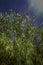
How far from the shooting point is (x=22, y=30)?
22.1 metres

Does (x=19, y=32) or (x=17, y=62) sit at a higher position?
(x=19, y=32)

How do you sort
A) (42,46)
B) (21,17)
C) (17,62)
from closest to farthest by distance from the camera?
(17,62) < (42,46) < (21,17)

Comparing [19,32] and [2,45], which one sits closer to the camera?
[2,45]

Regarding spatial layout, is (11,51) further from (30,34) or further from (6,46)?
(30,34)

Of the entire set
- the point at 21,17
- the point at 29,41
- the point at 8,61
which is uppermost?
the point at 21,17

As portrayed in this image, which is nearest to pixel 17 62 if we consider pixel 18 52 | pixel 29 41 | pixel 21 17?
pixel 18 52

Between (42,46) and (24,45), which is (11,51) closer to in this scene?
(24,45)

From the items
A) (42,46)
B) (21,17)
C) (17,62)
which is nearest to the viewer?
(17,62)

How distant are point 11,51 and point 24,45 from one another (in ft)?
3.55

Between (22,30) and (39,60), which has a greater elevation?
(22,30)

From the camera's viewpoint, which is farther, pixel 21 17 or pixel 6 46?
pixel 21 17

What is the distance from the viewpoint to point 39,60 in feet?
68.2

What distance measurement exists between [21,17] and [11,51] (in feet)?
13.0

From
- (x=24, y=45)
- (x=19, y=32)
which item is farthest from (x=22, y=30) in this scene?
(x=24, y=45)
